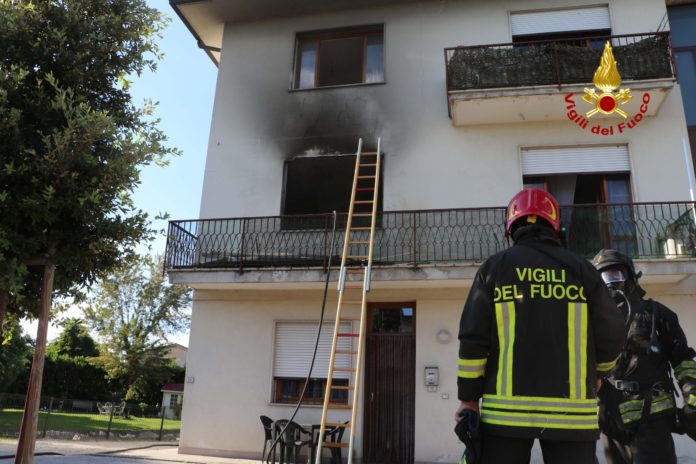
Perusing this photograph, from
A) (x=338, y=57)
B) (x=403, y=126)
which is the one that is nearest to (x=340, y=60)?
(x=338, y=57)

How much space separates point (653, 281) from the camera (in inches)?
380

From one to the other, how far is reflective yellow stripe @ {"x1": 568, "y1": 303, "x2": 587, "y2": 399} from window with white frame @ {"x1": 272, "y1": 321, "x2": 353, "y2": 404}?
8.24m

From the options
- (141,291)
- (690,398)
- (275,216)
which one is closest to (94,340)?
(141,291)

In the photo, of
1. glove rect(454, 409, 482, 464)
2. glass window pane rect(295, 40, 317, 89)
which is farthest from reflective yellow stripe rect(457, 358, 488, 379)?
glass window pane rect(295, 40, 317, 89)

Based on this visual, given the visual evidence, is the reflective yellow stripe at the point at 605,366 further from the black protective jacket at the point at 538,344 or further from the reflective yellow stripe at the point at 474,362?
the reflective yellow stripe at the point at 474,362

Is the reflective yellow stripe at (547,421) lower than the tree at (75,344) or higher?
lower

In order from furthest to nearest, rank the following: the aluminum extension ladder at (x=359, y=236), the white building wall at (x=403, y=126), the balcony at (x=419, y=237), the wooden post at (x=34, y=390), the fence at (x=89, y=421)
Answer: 1. the fence at (x=89, y=421)
2. the white building wall at (x=403, y=126)
3. the balcony at (x=419, y=237)
4. the aluminum extension ladder at (x=359, y=236)
5. the wooden post at (x=34, y=390)

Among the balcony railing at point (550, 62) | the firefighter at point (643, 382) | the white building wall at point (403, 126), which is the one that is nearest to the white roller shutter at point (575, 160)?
the white building wall at point (403, 126)

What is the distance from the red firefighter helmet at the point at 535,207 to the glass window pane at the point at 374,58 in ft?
32.3

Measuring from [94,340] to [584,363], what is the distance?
122 feet

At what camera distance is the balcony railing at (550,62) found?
1055cm

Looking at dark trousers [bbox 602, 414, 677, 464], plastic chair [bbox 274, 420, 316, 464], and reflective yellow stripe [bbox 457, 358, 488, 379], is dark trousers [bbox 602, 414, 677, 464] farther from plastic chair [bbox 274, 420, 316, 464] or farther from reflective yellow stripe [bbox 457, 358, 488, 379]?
plastic chair [bbox 274, 420, 316, 464]

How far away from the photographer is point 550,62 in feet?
36.1

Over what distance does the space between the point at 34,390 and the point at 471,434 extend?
431 centimetres
